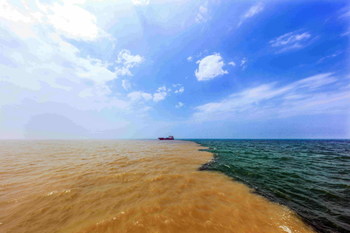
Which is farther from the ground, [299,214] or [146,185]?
[146,185]

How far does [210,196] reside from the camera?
4930mm

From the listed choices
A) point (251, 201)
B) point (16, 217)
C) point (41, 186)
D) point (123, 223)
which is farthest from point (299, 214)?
point (41, 186)

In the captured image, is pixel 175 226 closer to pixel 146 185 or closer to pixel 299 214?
pixel 146 185

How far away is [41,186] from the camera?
550 cm

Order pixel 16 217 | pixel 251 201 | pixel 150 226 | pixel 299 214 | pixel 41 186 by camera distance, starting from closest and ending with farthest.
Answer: pixel 150 226 < pixel 16 217 < pixel 299 214 < pixel 251 201 < pixel 41 186

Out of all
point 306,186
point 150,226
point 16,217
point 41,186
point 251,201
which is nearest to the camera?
point 150,226

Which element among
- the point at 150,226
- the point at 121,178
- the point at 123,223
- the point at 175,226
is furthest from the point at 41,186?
the point at 175,226

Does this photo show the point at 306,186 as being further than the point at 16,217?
Yes

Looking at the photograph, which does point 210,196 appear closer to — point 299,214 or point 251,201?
point 251,201

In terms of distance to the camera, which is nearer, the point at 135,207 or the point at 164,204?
the point at 135,207

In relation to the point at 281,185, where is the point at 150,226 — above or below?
above

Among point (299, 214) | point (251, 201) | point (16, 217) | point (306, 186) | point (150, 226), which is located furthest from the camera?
point (306, 186)

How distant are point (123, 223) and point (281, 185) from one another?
7.63 meters

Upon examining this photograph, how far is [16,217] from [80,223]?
6.58 ft
